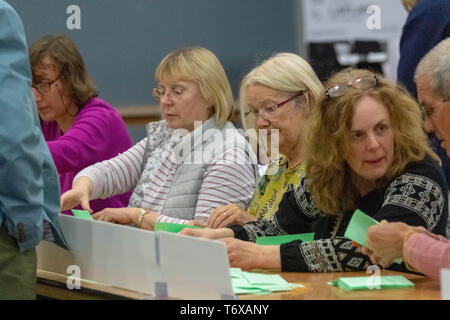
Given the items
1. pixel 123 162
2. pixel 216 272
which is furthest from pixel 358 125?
pixel 123 162

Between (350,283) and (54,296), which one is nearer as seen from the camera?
(350,283)

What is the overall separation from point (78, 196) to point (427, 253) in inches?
67.9

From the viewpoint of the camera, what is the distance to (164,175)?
3344mm

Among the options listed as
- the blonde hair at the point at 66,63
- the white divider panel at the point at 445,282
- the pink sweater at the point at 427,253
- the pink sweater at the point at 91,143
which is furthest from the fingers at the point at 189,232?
the blonde hair at the point at 66,63

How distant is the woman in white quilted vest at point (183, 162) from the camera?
3.14m

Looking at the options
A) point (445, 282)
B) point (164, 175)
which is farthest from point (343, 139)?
point (164, 175)

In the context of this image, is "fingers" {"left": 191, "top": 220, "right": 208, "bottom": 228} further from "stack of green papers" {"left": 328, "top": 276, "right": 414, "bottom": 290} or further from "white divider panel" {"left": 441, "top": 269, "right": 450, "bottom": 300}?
"white divider panel" {"left": 441, "top": 269, "right": 450, "bottom": 300}

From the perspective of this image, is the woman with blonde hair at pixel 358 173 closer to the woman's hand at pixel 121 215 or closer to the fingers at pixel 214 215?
the fingers at pixel 214 215

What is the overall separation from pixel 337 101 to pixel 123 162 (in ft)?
4.41

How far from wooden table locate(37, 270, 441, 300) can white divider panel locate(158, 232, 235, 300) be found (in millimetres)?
97

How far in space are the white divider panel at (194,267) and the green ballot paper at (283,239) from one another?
0.61 metres

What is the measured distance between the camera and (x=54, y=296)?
2.44m

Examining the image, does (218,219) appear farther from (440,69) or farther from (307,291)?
(440,69)

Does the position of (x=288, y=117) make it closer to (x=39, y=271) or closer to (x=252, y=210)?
(x=252, y=210)
